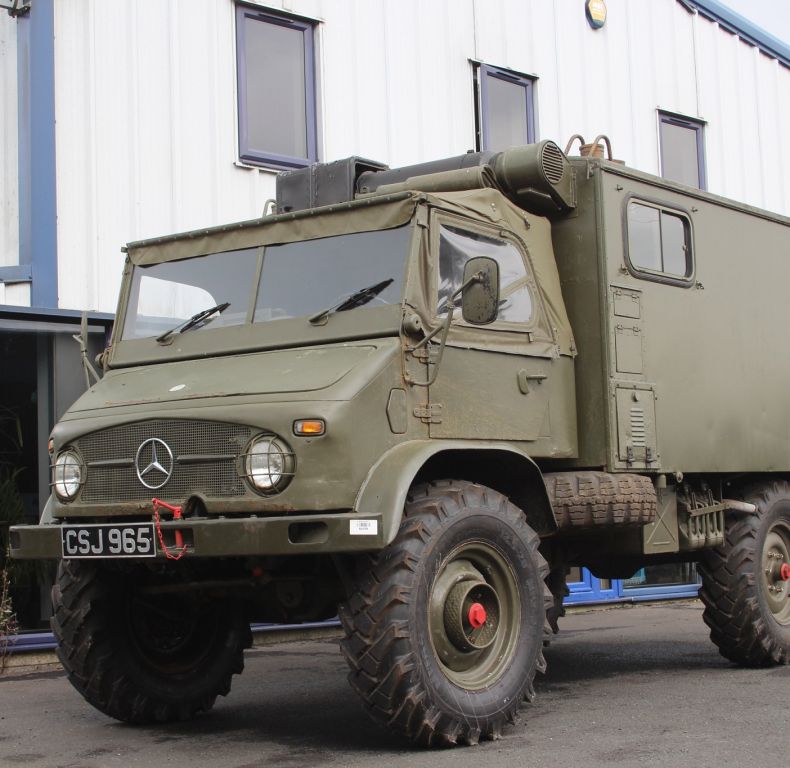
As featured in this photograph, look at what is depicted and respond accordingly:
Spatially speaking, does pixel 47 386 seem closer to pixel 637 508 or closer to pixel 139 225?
pixel 139 225

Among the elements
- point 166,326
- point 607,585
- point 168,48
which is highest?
point 168,48

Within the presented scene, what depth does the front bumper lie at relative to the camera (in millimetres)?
5750

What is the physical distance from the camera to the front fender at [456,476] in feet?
19.4

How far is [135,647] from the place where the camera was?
23.0 feet

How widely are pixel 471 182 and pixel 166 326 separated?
1.96 metres

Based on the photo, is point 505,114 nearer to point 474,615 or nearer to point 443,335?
point 443,335

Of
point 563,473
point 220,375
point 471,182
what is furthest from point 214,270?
point 563,473

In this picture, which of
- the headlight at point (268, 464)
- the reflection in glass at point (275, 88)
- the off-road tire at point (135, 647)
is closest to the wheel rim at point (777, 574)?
the off-road tire at point (135, 647)

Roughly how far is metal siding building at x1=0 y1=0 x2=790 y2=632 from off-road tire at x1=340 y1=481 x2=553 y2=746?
15.5ft

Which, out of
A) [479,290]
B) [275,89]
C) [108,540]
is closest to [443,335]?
[479,290]

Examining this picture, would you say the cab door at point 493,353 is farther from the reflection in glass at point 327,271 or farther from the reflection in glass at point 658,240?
the reflection in glass at point 658,240

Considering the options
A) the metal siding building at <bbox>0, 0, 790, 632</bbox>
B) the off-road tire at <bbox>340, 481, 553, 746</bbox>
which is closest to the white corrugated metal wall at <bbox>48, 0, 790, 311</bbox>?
the metal siding building at <bbox>0, 0, 790, 632</bbox>

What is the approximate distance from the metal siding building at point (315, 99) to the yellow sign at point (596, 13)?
2.7 inches

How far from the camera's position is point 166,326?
292 inches
